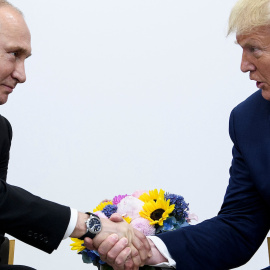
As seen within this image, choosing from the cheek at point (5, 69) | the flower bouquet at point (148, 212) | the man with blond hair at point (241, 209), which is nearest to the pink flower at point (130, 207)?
the flower bouquet at point (148, 212)

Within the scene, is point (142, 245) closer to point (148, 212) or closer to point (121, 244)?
point (121, 244)

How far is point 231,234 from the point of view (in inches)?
95.5

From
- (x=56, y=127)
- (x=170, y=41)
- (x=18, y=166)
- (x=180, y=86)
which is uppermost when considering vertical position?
(x=170, y=41)

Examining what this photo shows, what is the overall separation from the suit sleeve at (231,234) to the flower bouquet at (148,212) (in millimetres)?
215

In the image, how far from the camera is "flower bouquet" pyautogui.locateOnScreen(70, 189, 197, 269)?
2084mm

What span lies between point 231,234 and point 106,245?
0.52m

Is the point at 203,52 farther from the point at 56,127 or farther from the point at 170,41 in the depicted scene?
the point at 56,127

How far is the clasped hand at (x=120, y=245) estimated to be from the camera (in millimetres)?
2240

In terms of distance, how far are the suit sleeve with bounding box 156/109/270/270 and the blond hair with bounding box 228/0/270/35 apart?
0.44 meters

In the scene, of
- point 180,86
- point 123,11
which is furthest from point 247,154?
point 123,11

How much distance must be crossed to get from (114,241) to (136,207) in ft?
1.07

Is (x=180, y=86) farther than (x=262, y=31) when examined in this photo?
Yes

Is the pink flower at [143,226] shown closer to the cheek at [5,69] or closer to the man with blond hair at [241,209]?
the man with blond hair at [241,209]

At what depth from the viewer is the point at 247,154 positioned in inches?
91.2
